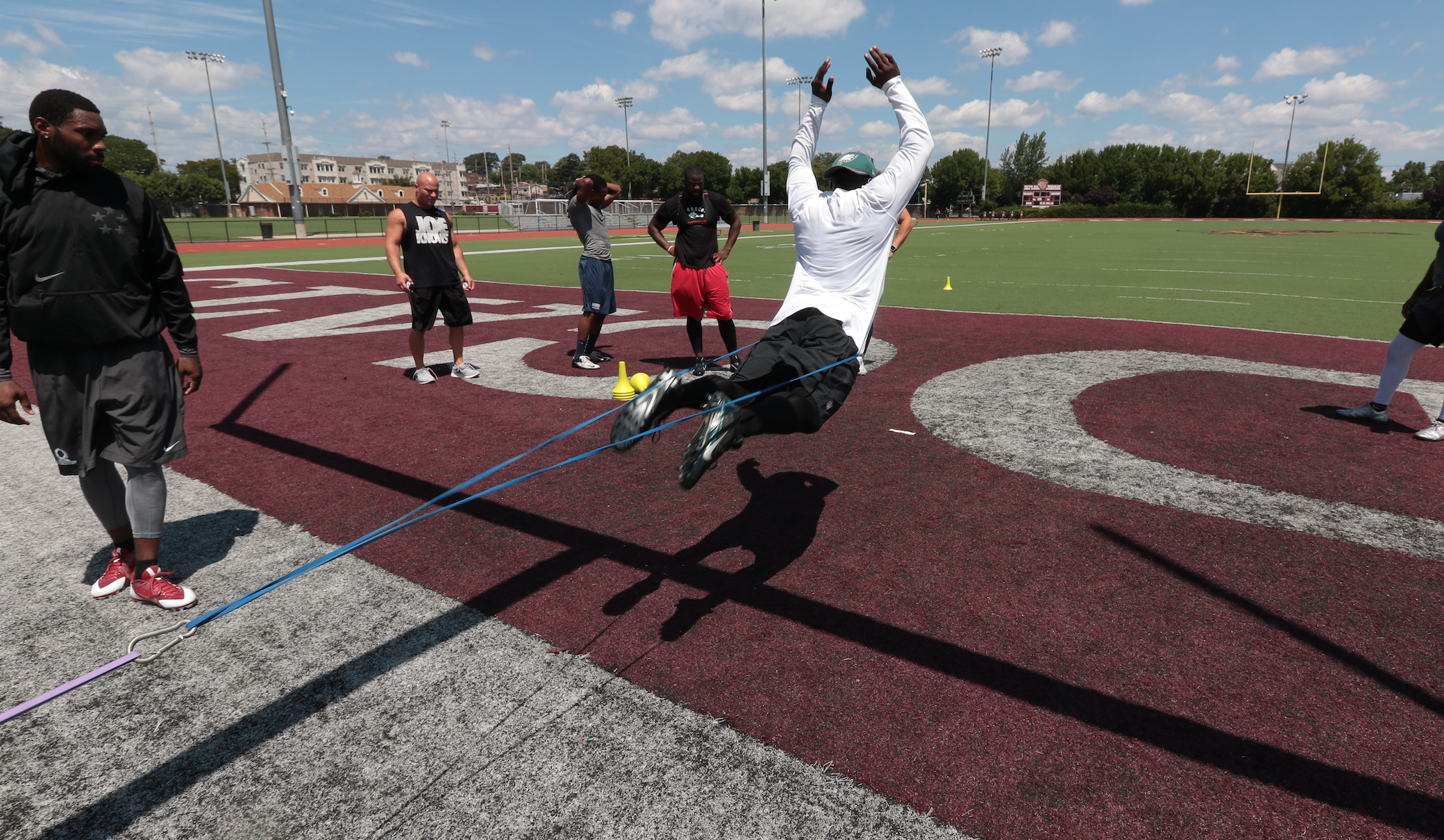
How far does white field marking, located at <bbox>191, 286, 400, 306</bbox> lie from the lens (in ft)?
49.4

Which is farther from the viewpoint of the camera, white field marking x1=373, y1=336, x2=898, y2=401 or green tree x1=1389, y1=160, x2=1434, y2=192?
green tree x1=1389, y1=160, x2=1434, y2=192

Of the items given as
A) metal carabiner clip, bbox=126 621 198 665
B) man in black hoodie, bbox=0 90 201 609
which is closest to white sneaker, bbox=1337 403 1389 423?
metal carabiner clip, bbox=126 621 198 665

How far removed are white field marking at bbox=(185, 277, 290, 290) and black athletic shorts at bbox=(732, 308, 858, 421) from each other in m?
18.6

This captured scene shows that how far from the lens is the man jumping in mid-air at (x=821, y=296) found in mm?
3320

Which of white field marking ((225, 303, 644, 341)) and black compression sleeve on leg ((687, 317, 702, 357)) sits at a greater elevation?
black compression sleeve on leg ((687, 317, 702, 357))

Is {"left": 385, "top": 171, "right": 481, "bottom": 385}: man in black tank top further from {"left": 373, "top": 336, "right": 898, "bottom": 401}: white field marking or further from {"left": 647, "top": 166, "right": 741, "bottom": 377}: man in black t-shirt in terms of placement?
{"left": 647, "top": 166, "right": 741, "bottom": 377}: man in black t-shirt

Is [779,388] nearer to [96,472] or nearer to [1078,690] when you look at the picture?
[1078,690]

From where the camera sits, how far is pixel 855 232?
151 inches

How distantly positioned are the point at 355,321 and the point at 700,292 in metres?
7.36

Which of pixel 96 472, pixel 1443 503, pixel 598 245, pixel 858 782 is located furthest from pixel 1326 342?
pixel 96 472

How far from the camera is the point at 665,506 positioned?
4848 mm

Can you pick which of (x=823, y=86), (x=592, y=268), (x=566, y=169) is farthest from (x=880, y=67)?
(x=566, y=169)

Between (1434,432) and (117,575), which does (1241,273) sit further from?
(117,575)

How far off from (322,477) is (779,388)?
3.73 metres
